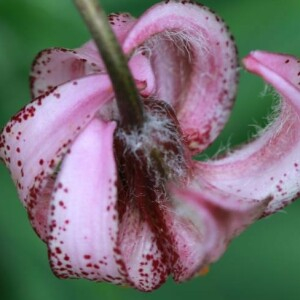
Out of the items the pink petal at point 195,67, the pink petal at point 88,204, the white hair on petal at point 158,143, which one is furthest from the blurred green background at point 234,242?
the pink petal at point 88,204

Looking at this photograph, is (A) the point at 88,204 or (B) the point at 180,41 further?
(B) the point at 180,41

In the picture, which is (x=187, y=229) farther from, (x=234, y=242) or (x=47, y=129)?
(x=234, y=242)

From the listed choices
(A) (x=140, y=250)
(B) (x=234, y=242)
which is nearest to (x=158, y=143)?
(A) (x=140, y=250)

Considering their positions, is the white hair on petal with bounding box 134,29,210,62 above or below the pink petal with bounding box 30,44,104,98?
above

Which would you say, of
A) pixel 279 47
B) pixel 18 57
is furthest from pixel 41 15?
pixel 279 47

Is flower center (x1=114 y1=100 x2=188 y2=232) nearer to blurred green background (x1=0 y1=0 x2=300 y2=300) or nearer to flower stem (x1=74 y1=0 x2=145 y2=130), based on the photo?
flower stem (x1=74 y1=0 x2=145 y2=130)

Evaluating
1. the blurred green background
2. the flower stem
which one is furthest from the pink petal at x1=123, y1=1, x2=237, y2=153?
the blurred green background

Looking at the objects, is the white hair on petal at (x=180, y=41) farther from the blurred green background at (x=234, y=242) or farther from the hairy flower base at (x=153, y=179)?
the blurred green background at (x=234, y=242)

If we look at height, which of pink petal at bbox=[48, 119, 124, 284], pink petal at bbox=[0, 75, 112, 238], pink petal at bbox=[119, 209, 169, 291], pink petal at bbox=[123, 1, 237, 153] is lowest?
pink petal at bbox=[119, 209, 169, 291]
